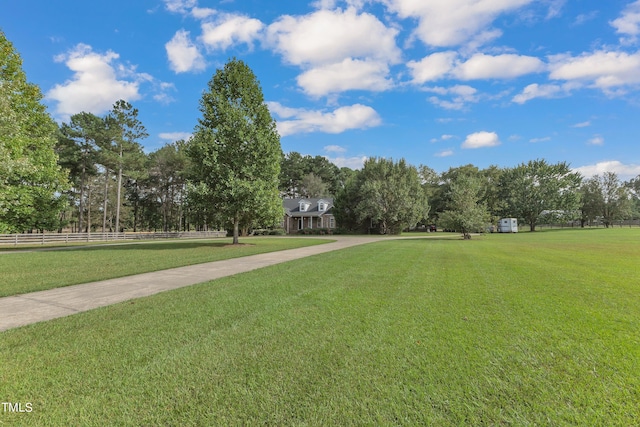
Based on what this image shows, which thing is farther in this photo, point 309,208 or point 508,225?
point 309,208

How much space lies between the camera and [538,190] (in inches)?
1794

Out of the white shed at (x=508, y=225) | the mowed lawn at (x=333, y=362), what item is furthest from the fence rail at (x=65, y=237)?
the white shed at (x=508, y=225)

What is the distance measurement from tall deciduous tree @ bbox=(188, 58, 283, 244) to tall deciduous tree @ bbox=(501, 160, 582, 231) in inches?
1603

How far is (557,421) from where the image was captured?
204 cm

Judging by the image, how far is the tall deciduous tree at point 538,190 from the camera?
45281 mm

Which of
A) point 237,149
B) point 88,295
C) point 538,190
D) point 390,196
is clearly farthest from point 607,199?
point 88,295

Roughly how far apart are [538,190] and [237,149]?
155 ft

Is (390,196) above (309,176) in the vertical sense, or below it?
below

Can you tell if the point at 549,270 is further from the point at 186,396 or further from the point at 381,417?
the point at 186,396

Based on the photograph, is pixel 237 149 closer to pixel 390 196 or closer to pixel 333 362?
pixel 333 362

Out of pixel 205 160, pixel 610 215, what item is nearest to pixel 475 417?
pixel 205 160

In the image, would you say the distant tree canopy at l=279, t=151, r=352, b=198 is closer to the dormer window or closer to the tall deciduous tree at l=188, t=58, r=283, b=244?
the dormer window

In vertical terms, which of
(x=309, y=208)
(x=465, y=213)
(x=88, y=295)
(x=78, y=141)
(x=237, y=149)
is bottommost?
(x=88, y=295)

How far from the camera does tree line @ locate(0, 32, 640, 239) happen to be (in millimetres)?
16984
